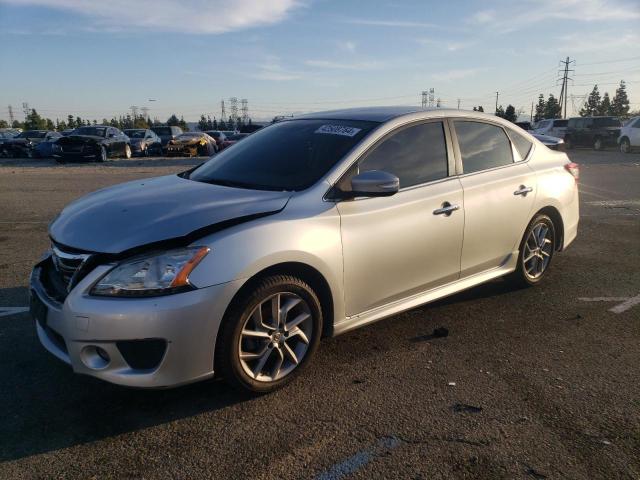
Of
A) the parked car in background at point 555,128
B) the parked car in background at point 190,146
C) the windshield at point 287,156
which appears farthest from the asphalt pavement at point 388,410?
the parked car in background at point 555,128

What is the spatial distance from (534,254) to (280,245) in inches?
119

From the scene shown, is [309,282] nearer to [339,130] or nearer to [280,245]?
[280,245]

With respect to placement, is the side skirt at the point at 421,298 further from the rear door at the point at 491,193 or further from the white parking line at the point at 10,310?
the white parking line at the point at 10,310

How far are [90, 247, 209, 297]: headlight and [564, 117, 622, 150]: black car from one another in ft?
101

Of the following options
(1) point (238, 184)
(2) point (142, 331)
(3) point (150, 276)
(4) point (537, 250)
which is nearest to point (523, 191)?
(4) point (537, 250)

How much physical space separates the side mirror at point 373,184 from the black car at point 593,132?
29.8 meters

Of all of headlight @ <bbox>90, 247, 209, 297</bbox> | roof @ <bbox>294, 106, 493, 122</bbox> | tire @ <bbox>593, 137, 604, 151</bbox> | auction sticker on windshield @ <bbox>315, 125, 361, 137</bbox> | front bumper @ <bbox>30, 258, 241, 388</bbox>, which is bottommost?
tire @ <bbox>593, 137, 604, 151</bbox>

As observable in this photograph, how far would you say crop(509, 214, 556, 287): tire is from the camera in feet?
16.0

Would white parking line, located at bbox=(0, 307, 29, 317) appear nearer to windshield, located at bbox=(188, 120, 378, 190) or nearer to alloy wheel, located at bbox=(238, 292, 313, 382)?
windshield, located at bbox=(188, 120, 378, 190)

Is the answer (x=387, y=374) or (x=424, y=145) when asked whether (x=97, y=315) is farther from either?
(x=424, y=145)

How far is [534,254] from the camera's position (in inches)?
199

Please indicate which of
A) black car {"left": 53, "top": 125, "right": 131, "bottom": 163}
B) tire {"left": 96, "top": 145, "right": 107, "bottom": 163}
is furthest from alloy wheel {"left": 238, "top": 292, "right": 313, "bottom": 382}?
tire {"left": 96, "top": 145, "right": 107, "bottom": 163}

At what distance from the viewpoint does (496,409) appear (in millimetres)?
3029

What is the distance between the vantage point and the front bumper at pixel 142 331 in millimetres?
2713
